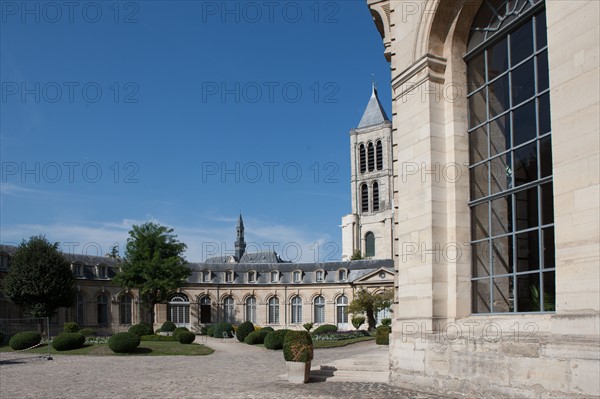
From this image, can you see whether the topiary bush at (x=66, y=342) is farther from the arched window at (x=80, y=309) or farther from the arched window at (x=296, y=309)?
the arched window at (x=296, y=309)

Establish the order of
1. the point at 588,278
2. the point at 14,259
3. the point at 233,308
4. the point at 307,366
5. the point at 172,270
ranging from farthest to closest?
the point at 233,308 → the point at 172,270 → the point at 14,259 → the point at 307,366 → the point at 588,278

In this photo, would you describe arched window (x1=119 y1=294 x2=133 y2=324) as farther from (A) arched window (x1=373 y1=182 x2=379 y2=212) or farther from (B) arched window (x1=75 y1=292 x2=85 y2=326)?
(A) arched window (x1=373 y1=182 x2=379 y2=212)

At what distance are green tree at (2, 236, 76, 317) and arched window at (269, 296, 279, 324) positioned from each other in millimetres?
20762

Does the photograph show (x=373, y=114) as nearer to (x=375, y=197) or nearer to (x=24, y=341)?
(x=375, y=197)

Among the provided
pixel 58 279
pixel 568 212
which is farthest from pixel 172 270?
pixel 568 212

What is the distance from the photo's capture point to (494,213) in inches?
420

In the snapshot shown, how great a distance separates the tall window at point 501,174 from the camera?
1020cm

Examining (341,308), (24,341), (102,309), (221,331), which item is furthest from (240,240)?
(24,341)

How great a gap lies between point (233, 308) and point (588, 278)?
50.4 metres

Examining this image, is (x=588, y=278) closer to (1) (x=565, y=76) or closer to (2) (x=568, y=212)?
(2) (x=568, y=212)

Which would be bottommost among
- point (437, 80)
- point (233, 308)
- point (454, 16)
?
point (233, 308)

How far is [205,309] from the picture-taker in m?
55.4

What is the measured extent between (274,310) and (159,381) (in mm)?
40967

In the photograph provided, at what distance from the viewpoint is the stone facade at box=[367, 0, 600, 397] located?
24.6ft
